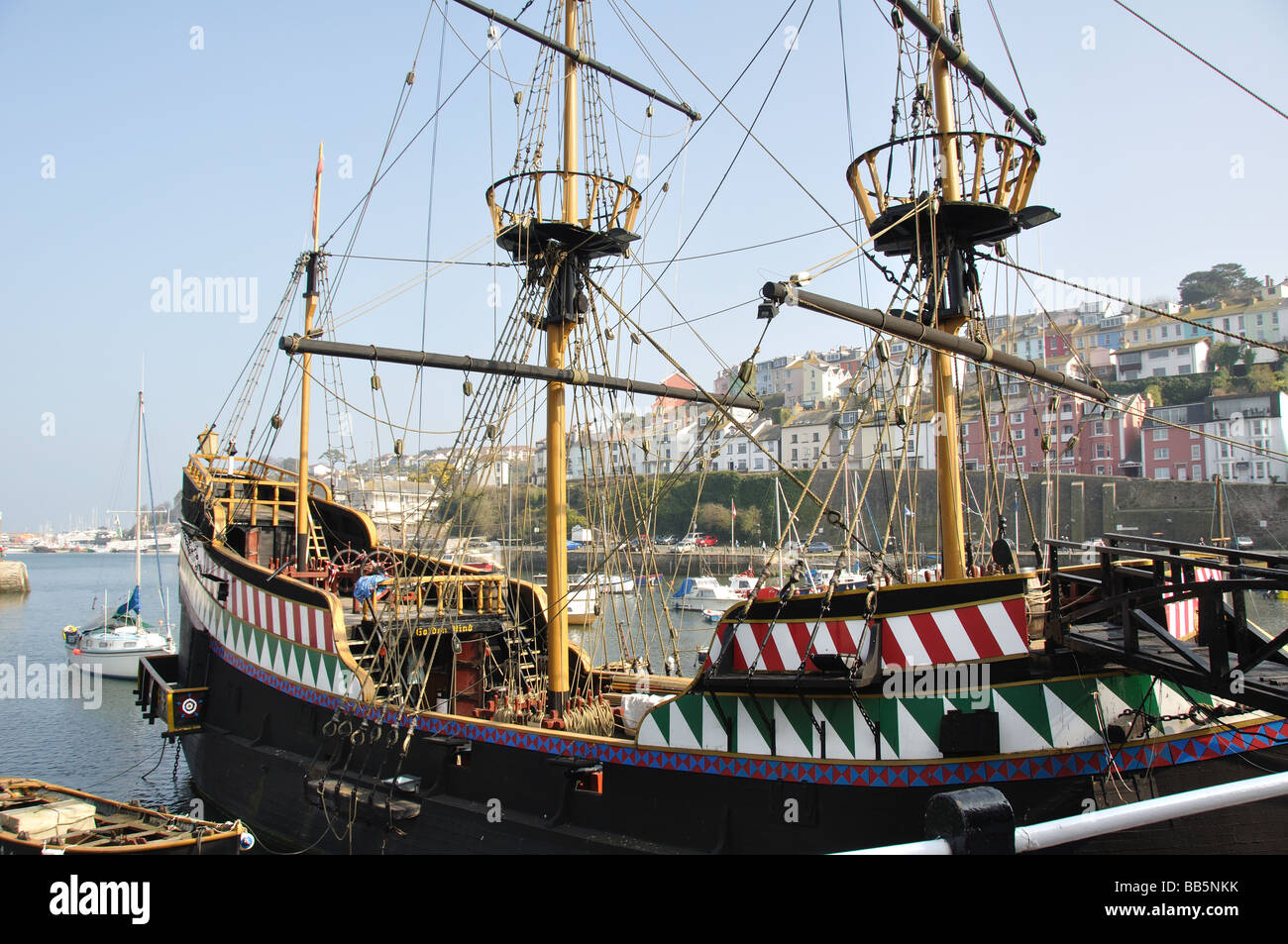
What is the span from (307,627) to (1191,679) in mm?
11541

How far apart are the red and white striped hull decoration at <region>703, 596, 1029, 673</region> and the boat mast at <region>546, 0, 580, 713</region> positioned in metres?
3.55

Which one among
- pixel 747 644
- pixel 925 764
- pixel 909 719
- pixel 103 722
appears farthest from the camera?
pixel 103 722

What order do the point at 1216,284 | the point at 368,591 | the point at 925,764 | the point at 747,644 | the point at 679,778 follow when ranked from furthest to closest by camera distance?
the point at 1216,284 → the point at 368,591 → the point at 679,778 → the point at 747,644 → the point at 925,764

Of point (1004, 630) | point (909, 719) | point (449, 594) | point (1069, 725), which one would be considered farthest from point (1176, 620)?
point (449, 594)

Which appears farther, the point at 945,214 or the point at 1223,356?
the point at 1223,356

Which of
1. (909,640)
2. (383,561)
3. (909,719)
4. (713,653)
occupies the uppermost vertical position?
(909,640)

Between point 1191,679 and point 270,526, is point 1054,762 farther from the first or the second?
point 270,526

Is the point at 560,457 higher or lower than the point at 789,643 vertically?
higher

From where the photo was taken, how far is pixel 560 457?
13180 mm

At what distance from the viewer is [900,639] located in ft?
25.9

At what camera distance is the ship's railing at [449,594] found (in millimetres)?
12945

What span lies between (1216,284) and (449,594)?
387ft

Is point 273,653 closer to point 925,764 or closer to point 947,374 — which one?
point 925,764
